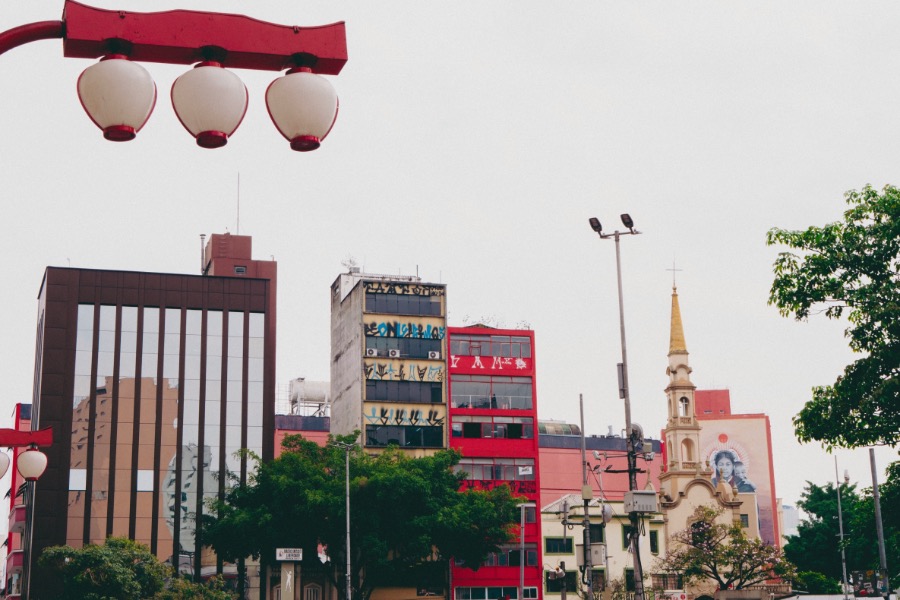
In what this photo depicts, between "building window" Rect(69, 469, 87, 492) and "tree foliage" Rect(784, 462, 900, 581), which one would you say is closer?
"building window" Rect(69, 469, 87, 492)

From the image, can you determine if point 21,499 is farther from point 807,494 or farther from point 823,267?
point 823,267

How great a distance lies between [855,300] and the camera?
2592 centimetres

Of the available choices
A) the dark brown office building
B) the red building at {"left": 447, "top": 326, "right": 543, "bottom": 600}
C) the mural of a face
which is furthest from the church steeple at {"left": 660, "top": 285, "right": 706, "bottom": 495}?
the mural of a face

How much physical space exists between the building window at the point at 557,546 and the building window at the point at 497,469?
540 centimetres

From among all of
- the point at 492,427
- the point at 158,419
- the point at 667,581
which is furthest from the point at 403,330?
the point at 667,581

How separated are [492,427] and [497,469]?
2.75m

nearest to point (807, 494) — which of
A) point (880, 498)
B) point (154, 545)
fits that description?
point (154, 545)

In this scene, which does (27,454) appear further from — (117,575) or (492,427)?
(492,427)

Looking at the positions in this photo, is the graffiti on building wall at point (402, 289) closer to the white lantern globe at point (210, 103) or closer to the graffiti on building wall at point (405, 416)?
the graffiti on building wall at point (405, 416)

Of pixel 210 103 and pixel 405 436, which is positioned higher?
pixel 405 436

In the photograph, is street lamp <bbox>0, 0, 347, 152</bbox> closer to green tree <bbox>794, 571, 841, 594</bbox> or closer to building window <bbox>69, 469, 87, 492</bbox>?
building window <bbox>69, 469, 87, 492</bbox>

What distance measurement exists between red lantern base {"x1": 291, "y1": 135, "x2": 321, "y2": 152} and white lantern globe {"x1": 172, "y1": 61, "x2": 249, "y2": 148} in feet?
1.10

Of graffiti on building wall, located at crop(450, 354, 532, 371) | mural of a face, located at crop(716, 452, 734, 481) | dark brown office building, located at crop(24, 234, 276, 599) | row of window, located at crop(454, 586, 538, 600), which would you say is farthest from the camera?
mural of a face, located at crop(716, 452, 734, 481)

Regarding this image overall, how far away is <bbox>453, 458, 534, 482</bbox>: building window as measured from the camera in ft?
246
